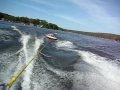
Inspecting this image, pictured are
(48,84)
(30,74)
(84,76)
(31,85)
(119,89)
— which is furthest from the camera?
(84,76)

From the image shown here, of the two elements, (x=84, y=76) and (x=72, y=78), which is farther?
(x=84, y=76)

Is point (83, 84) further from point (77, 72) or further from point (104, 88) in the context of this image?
point (77, 72)

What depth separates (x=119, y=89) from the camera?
40.9ft

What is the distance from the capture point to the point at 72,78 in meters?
12.7

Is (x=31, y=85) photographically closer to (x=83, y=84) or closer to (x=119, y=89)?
(x=83, y=84)

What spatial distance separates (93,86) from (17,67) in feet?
19.7

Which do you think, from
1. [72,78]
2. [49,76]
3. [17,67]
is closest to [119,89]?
[72,78]

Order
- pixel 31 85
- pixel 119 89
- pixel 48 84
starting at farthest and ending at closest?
pixel 119 89, pixel 48 84, pixel 31 85

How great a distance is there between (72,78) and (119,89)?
3.67 m

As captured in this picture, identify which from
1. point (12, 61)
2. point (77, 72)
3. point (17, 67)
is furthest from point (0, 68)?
point (77, 72)

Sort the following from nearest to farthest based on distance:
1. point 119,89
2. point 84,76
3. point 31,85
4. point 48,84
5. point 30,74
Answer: point 31,85, point 48,84, point 30,74, point 119,89, point 84,76

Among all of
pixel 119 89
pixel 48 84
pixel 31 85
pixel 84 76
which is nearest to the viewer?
pixel 31 85

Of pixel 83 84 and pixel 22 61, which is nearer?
pixel 83 84

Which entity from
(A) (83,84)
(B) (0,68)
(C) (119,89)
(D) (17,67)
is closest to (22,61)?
(D) (17,67)
